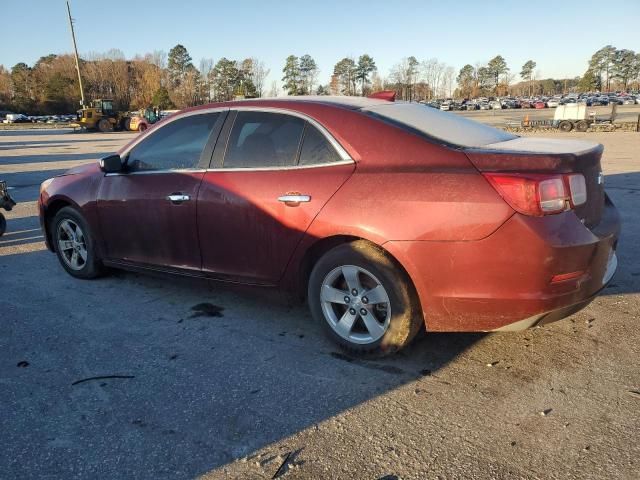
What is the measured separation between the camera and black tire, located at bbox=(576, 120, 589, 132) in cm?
Answer: 2753

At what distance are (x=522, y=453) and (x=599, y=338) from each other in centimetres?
152

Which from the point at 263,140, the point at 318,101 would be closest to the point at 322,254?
the point at 263,140

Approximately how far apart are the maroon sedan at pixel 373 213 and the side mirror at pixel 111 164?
0.4 inches

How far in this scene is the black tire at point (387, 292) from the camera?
306 cm

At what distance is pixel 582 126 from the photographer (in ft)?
90.6

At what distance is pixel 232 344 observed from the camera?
3537 millimetres

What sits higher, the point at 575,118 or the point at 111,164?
the point at 111,164

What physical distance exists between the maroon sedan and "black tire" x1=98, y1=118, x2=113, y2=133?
3973 cm

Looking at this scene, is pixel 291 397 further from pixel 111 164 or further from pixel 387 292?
pixel 111 164

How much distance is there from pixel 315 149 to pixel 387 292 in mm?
1059

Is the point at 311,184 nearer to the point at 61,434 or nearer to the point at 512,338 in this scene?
the point at 512,338

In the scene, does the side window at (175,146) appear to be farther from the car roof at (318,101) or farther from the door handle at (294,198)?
the door handle at (294,198)

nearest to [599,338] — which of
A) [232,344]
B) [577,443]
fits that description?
[577,443]

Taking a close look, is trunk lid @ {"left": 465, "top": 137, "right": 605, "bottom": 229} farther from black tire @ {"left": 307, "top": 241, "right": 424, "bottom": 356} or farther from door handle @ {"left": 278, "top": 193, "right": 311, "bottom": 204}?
door handle @ {"left": 278, "top": 193, "right": 311, "bottom": 204}
